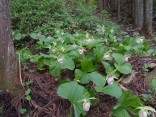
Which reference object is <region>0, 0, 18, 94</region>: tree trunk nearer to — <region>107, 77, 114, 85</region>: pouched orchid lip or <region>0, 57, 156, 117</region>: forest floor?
<region>0, 57, 156, 117</region>: forest floor

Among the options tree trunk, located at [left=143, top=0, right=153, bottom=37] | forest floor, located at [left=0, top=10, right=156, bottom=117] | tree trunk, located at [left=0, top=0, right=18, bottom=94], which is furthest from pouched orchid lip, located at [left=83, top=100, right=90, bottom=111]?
tree trunk, located at [left=143, top=0, right=153, bottom=37]

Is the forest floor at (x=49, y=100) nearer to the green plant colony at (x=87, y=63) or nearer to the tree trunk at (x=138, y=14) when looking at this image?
the green plant colony at (x=87, y=63)

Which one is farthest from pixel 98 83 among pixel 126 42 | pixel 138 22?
pixel 138 22

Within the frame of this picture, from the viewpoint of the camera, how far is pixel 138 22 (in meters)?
9.57

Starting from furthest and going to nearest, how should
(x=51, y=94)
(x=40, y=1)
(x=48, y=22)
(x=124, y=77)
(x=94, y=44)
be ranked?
(x=40, y=1) → (x=48, y=22) → (x=94, y=44) → (x=124, y=77) → (x=51, y=94)

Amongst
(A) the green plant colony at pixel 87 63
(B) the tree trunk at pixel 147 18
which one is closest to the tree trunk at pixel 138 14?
(B) the tree trunk at pixel 147 18

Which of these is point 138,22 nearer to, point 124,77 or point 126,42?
point 126,42

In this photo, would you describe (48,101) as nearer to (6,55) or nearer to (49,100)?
(49,100)

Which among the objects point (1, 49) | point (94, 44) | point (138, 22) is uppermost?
Answer: point (1, 49)

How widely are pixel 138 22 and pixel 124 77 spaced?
7.01 m

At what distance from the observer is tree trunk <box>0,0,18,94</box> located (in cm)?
265

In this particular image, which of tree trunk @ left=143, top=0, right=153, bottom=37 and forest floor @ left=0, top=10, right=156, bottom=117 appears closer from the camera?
forest floor @ left=0, top=10, right=156, bottom=117

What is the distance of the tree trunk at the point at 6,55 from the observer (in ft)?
8.69

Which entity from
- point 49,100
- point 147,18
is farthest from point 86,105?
point 147,18
